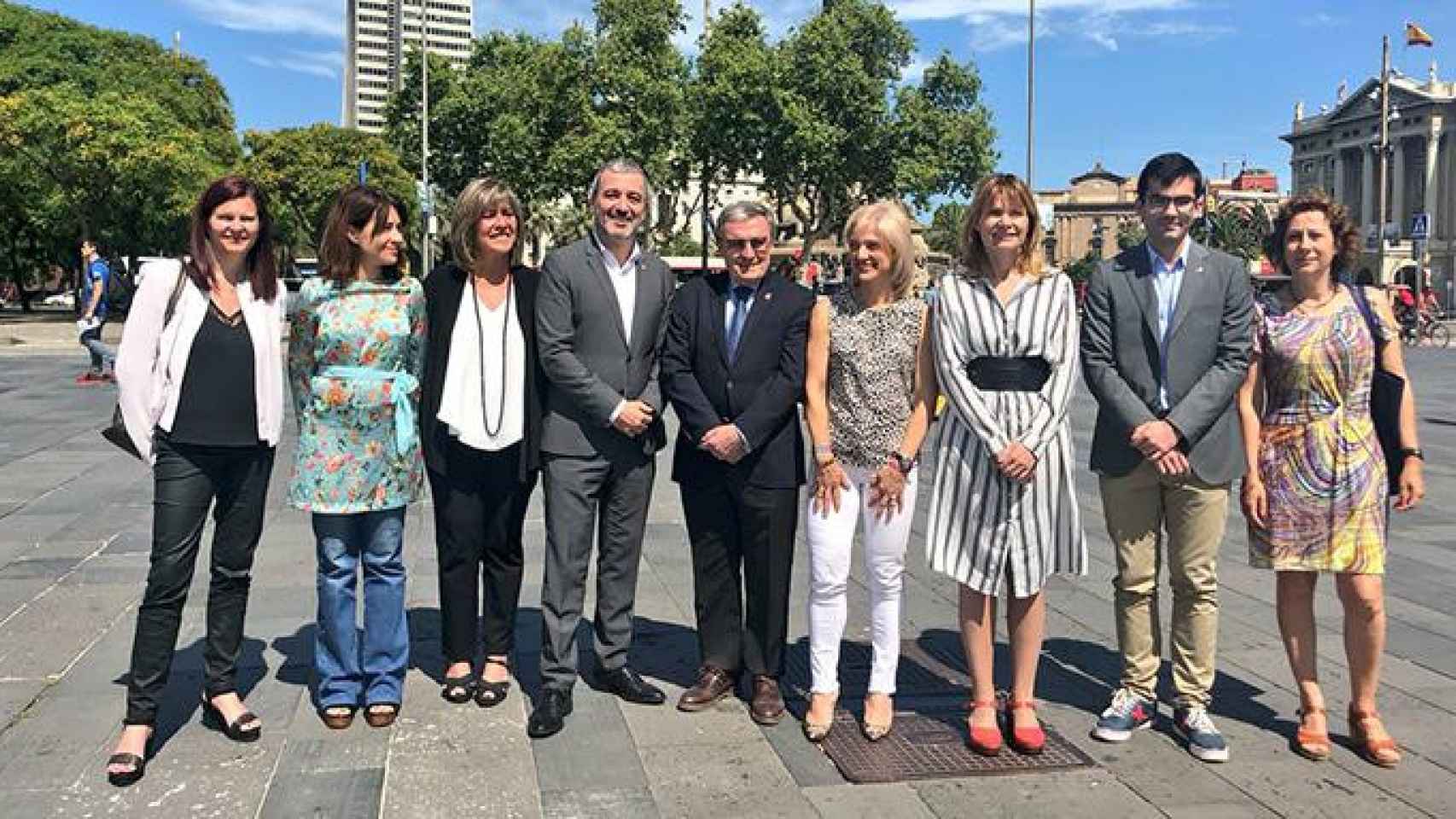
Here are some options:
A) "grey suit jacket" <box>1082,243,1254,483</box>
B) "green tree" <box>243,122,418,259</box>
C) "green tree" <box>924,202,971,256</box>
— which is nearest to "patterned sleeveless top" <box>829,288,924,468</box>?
"grey suit jacket" <box>1082,243,1254,483</box>

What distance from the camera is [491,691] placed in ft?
13.6

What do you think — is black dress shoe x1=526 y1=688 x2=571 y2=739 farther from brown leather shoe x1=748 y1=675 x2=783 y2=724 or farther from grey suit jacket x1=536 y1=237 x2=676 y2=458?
grey suit jacket x1=536 y1=237 x2=676 y2=458

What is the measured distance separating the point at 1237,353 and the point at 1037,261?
71cm

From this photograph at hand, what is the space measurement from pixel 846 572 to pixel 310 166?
50638mm

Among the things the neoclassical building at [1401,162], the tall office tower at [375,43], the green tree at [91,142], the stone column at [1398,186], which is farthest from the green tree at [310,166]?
the stone column at [1398,186]

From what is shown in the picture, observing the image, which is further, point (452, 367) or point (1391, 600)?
point (1391, 600)

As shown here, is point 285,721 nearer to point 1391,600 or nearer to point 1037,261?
point 1037,261

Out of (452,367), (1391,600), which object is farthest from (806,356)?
(1391,600)

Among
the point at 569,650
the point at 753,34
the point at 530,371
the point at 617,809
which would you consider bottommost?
the point at 617,809

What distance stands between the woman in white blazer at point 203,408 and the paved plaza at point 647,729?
11.4 inches

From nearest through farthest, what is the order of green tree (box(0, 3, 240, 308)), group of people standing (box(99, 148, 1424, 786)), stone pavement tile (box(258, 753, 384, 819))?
stone pavement tile (box(258, 753, 384, 819)) → group of people standing (box(99, 148, 1424, 786)) → green tree (box(0, 3, 240, 308))

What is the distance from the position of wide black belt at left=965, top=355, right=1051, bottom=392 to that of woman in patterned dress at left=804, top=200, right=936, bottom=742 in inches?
7.8

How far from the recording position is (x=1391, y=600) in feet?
18.4

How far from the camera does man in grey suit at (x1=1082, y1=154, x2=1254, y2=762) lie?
372 cm
